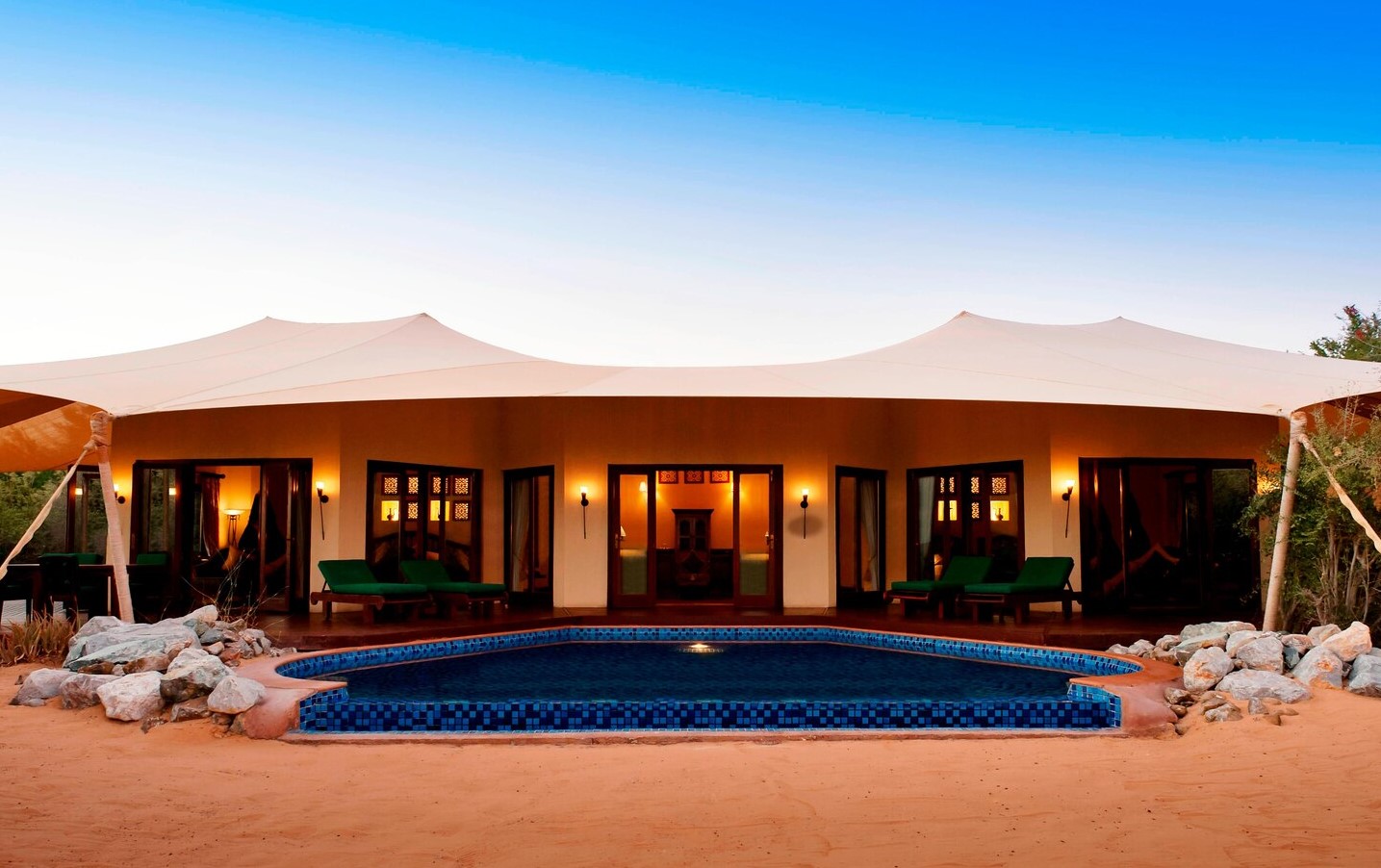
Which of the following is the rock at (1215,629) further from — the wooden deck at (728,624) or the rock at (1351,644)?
the wooden deck at (728,624)

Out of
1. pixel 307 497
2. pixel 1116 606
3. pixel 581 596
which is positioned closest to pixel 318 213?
pixel 307 497

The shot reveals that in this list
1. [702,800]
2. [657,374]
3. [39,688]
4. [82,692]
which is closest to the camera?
[702,800]

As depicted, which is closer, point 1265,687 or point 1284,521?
point 1265,687

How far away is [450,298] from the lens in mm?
14820

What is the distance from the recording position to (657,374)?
9805 millimetres

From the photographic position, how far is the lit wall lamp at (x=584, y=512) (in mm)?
12195

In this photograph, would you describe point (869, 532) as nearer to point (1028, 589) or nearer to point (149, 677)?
point (1028, 589)

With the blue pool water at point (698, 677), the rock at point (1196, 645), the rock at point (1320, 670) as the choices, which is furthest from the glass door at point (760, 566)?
the rock at point (1320, 670)

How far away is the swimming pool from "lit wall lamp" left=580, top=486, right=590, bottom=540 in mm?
2934

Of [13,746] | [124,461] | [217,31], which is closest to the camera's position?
[13,746]

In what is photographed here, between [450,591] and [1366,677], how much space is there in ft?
25.7

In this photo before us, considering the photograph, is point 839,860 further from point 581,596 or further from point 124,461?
point 124,461

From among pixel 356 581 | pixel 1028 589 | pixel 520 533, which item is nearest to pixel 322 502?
pixel 356 581

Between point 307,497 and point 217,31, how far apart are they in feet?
16.1
